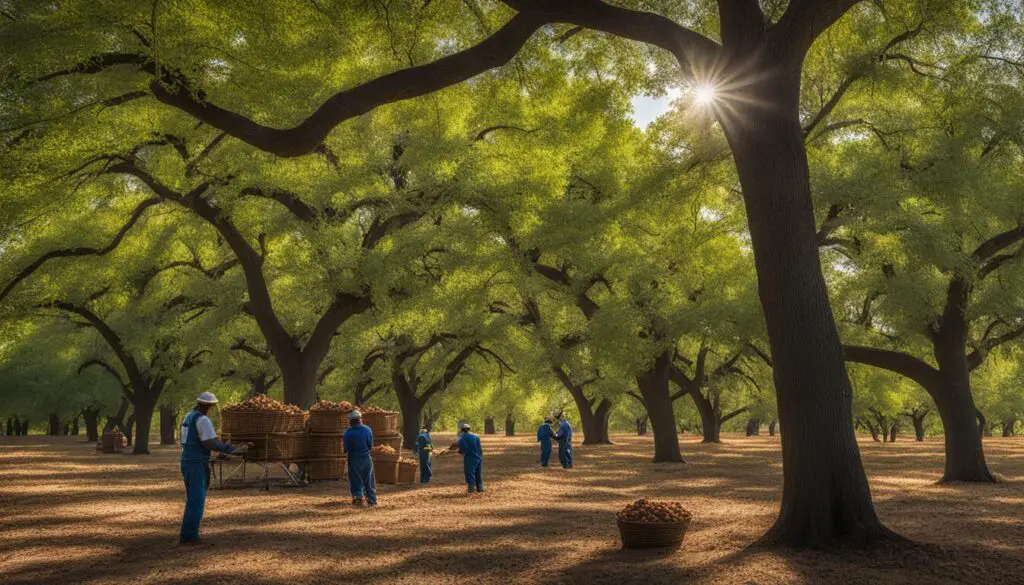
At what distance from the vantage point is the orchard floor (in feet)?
25.8

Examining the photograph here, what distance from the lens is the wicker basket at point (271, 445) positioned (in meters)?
17.3

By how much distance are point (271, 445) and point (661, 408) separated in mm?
15852

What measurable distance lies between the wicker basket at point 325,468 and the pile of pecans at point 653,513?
11647 millimetres

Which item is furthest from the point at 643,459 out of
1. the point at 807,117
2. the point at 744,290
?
the point at 807,117

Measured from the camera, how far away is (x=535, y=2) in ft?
30.3

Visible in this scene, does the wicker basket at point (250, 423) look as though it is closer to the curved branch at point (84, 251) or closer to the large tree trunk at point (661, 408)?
the curved branch at point (84, 251)

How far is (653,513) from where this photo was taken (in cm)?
910

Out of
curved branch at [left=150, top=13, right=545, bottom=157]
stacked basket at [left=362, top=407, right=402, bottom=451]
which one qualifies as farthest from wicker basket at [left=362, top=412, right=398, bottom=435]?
curved branch at [left=150, top=13, right=545, bottom=157]

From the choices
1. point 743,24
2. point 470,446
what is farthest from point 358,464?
point 743,24

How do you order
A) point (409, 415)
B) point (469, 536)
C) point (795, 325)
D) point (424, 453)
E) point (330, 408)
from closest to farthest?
point (795, 325) → point (469, 536) → point (330, 408) → point (424, 453) → point (409, 415)

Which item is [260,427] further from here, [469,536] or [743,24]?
[743,24]

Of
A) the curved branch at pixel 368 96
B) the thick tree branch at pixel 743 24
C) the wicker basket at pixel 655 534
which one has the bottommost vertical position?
the wicker basket at pixel 655 534

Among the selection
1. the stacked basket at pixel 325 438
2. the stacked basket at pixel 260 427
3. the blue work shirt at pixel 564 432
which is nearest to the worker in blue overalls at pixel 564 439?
the blue work shirt at pixel 564 432

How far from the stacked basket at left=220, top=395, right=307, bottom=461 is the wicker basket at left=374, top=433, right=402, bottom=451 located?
3190 millimetres
